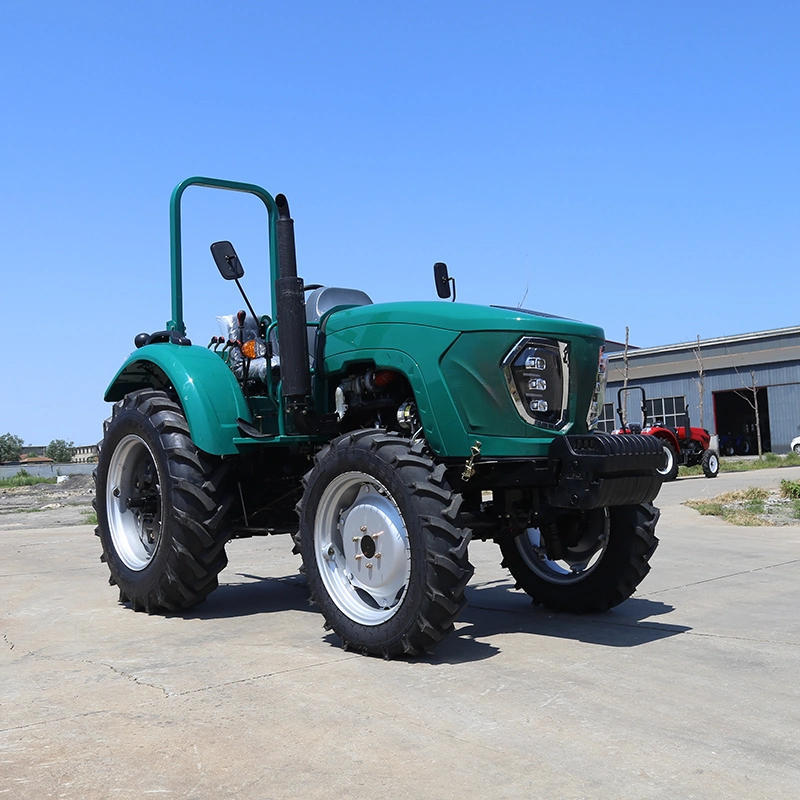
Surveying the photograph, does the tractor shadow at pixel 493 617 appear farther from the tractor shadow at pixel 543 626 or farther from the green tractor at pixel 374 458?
the green tractor at pixel 374 458

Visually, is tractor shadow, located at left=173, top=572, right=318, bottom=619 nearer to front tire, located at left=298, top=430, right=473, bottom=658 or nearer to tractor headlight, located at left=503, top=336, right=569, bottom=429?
front tire, located at left=298, top=430, right=473, bottom=658

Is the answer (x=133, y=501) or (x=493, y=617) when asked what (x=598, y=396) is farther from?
(x=133, y=501)

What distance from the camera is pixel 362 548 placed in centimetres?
491

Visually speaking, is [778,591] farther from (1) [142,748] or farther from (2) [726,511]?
(2) [726,511]

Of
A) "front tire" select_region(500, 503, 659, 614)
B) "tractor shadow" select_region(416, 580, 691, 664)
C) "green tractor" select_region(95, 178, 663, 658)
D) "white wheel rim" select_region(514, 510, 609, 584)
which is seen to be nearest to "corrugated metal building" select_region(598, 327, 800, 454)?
"white wheel rim" select_region(514, 510, 609, 584)

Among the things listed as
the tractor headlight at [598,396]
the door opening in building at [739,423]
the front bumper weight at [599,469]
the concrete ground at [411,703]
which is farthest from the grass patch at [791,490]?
the door opening in building at [739,423]

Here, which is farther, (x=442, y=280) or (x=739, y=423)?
(x=739, y=423)

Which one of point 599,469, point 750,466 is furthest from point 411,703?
point 750,466

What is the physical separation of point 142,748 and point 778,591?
15.6 feet

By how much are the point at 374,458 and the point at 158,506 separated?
2223 millimetres

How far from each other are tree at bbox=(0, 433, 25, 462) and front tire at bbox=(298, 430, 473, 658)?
91.8 m

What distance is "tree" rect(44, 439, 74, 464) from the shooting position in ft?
310

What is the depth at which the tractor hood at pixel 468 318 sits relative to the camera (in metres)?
4.80

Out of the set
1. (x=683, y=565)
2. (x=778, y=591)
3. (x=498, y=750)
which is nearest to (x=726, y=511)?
(x=683, y=565)
